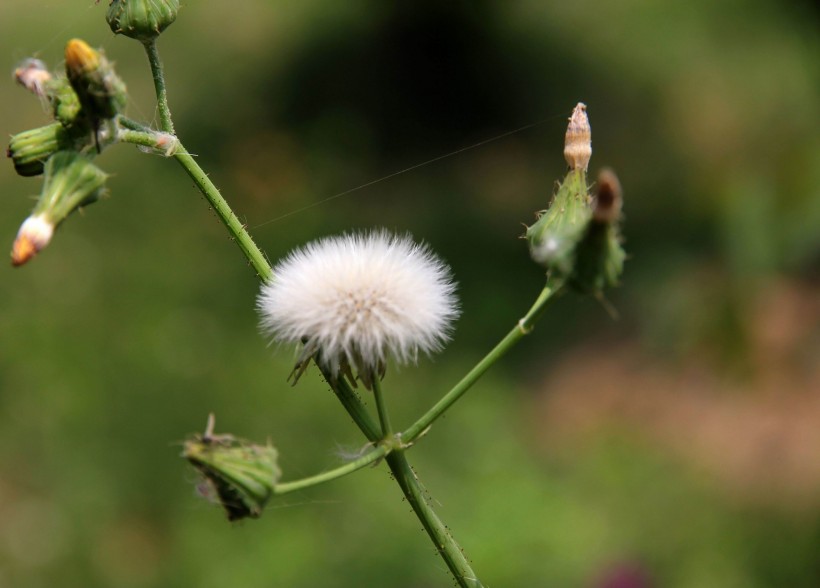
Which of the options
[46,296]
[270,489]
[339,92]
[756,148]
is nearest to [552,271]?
[270,489]

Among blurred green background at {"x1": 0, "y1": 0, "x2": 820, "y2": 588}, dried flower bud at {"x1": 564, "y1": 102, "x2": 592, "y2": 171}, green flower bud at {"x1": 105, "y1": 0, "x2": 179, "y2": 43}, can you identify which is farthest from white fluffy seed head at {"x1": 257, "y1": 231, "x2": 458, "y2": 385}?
blurred green background at {"x1": 0, "y1": 0, "x2": 820, "y2": 588}

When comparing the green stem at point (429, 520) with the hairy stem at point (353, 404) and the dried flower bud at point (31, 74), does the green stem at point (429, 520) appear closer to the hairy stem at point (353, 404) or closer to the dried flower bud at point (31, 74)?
the hairy stem at point (353, 404)

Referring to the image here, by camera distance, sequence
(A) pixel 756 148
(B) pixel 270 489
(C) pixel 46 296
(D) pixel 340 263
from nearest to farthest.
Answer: (B) pixel 270 489 → (D) pixel 340 263 → (C) pixel 46 296 → (A) pixel 756 148

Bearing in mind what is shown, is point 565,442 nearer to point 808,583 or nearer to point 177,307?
point 808,583

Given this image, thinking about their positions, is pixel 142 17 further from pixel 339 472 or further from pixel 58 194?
pixel 339 472

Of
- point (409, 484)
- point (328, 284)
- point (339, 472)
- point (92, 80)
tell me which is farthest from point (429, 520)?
point (92, 80)

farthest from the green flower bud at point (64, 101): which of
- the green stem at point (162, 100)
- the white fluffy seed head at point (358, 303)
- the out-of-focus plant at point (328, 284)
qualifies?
the white fluffy seed head at point (358, 303)
